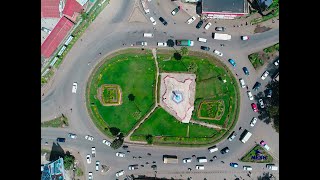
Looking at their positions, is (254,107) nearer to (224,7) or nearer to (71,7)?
(224,7)

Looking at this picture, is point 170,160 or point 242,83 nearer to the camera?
point 170,160

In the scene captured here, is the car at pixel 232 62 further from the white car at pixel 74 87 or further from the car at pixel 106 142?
the white car at pixel 74 87

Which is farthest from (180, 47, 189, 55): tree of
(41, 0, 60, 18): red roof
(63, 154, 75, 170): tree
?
(63, 154, 75, 170): tree

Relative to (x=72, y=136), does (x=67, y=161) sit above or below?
A: below

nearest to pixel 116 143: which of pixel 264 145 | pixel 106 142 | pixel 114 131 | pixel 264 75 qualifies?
pixel 114 131

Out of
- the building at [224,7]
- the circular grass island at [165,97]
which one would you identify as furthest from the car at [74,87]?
the building at [224,7]

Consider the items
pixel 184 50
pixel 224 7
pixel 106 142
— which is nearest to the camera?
pixel 224 7
